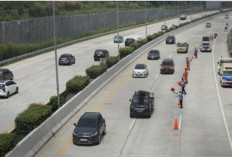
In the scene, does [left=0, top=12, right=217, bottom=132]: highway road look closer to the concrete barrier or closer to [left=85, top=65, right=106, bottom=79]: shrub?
[left=85, top=65, right=106, bottom=79]: shrub

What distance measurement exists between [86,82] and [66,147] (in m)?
15.5

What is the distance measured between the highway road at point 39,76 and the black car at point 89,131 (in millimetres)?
6604

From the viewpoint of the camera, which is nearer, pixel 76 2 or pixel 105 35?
pixel 105 35

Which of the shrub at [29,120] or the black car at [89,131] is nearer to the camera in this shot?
the black car at [89,131]

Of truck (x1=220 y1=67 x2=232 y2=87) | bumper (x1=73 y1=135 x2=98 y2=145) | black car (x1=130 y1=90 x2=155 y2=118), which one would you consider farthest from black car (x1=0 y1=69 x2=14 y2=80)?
bumper (x1=73 y1=135 x2=98 y2=145)

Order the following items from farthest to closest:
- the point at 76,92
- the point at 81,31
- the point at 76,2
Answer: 1. the point at 76,2
2. the point at 81,31
3. the point at 76,92

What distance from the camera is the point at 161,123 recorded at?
3259 centimetres

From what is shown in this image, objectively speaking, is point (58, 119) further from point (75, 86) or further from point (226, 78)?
point (226, 78)

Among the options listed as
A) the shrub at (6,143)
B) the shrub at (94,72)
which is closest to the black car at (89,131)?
the shrub at (6,143)

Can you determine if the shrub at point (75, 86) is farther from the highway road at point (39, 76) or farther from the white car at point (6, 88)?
the white car at point (6, 88)

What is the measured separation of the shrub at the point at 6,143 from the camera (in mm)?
21641

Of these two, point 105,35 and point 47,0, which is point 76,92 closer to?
point 105,35

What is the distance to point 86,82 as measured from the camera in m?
42.0

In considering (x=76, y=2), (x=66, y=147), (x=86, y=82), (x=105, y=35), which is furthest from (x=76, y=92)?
(x=76, y=2)
